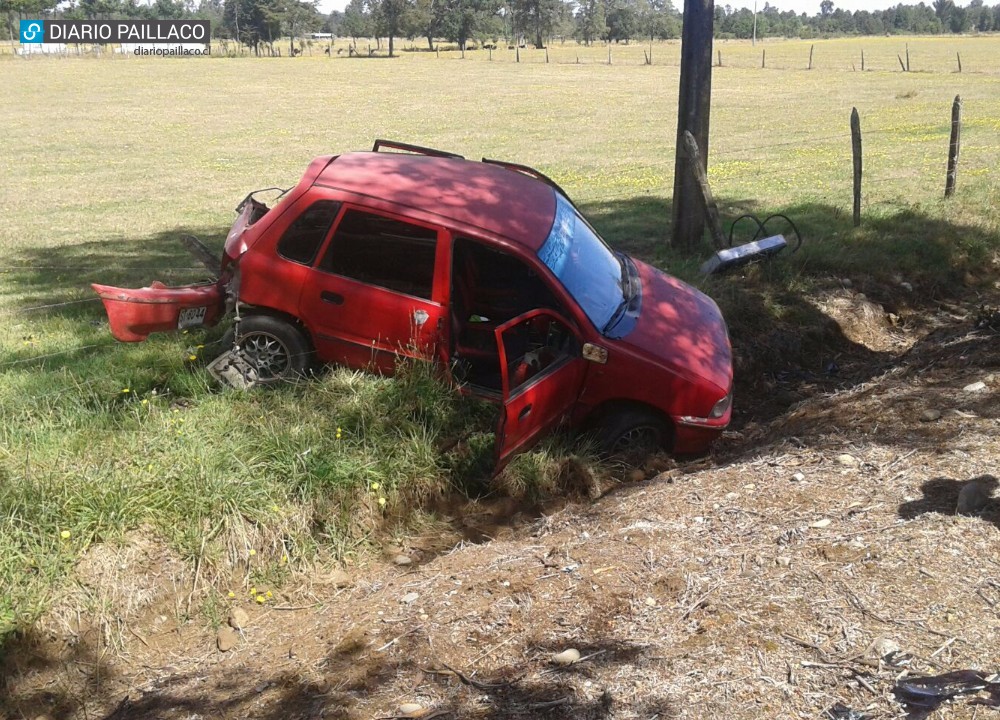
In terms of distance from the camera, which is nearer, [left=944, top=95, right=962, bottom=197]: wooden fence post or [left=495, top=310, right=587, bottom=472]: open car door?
[left=495, top=310, right=587, bottom=472]: open car door

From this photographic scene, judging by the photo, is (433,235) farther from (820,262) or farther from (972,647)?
(820,262)

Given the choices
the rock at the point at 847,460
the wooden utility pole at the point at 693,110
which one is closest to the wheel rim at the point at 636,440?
the rock at the point at 847,460

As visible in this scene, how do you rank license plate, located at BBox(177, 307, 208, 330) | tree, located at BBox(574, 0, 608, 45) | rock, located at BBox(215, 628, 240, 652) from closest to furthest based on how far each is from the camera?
rock, located at BBox(215, 628, 240, 652) < license plate, located at BBox(177, 307, 208, 330) < tree, located at BBox(574, 0, 608, 45)

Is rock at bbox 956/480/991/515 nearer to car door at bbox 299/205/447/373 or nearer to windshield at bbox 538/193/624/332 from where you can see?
windshield at bbox 538/193/624/332

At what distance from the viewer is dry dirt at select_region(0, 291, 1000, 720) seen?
3391mm

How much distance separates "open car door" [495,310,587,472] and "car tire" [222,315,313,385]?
54.6 inches

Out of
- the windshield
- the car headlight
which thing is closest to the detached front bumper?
the windshield

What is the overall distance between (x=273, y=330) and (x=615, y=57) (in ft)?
222

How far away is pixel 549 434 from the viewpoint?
5781mm

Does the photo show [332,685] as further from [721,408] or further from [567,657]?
[721,408]

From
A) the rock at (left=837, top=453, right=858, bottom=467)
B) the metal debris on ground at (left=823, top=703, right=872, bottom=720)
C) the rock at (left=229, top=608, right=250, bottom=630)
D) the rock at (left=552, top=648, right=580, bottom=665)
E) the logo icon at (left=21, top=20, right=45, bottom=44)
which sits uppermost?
the logo icon at (left=21, top=20, right=45, bottom=44)

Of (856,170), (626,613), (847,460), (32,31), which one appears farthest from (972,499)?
(32,31)

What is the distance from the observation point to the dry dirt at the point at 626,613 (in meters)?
3.39

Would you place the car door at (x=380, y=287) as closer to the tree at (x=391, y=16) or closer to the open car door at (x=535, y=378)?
the open car door at (x=535, y=378)
